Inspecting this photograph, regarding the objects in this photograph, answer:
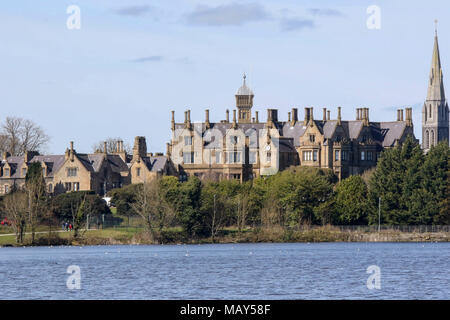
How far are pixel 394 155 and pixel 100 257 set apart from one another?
44.2 m

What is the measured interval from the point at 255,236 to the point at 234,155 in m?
42.2

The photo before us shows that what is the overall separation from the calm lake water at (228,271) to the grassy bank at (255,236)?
315 centimetres

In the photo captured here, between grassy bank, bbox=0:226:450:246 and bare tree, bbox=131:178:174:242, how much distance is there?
884mm

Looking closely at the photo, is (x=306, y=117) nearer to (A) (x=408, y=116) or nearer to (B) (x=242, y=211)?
(A) (x=408, y=116)

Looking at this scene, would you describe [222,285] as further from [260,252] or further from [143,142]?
[143,142]

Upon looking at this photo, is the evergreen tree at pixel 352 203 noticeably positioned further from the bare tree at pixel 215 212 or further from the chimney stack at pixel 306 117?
the chimney stack at pixel 306 117

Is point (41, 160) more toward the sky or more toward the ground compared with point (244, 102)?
more toward the ground

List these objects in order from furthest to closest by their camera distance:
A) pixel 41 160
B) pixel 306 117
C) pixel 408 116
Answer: pixel 408 116 → pixel 306 117 → pixel 41 160

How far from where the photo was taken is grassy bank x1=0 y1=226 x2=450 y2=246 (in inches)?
4515

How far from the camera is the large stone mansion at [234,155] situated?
154 meters

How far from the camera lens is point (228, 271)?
80.3 meters

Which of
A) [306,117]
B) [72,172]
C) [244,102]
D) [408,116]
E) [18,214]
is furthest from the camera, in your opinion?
[244,102]

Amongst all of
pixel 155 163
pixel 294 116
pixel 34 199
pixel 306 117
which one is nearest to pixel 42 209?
pixel 34 199

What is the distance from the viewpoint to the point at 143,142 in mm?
160875
